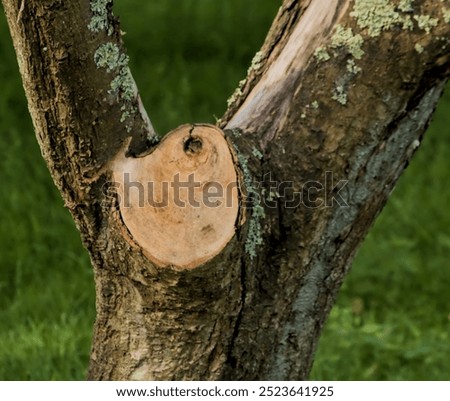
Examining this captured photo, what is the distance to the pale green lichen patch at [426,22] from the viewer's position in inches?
71.0

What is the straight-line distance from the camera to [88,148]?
6.04ft

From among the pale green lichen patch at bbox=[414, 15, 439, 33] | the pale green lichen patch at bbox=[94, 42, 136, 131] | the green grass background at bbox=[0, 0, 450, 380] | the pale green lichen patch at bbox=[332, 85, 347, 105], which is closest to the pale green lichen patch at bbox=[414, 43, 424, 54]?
the pale green lichen patch at bbox=[414, 15, 439, 33]

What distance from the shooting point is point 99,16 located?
1.75 m

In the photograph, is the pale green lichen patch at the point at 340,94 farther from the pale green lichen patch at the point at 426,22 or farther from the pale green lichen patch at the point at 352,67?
the pale green lichen patch at the point at 426,22

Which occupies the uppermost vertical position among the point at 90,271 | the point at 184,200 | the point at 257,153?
the point at 90,271

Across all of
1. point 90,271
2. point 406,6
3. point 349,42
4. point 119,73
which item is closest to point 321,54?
point 349,42

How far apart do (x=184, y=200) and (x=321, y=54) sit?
1.44 ft

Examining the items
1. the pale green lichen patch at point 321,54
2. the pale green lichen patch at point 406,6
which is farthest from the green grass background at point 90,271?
the pale green lichen patch at point 406,6

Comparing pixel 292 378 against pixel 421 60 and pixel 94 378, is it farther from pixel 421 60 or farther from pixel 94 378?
pixel 421 60

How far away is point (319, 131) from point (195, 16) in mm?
4157

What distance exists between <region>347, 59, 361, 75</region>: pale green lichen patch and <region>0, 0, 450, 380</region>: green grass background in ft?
5.18

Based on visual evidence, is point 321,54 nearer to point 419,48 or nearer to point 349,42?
point 349,42

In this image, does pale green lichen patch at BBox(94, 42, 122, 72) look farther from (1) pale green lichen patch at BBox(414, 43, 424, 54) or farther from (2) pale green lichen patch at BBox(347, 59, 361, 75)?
(1) pale green lichen patch at BBox(414, 43, 424, 54)

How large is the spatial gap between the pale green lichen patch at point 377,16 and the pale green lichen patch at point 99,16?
52cm
